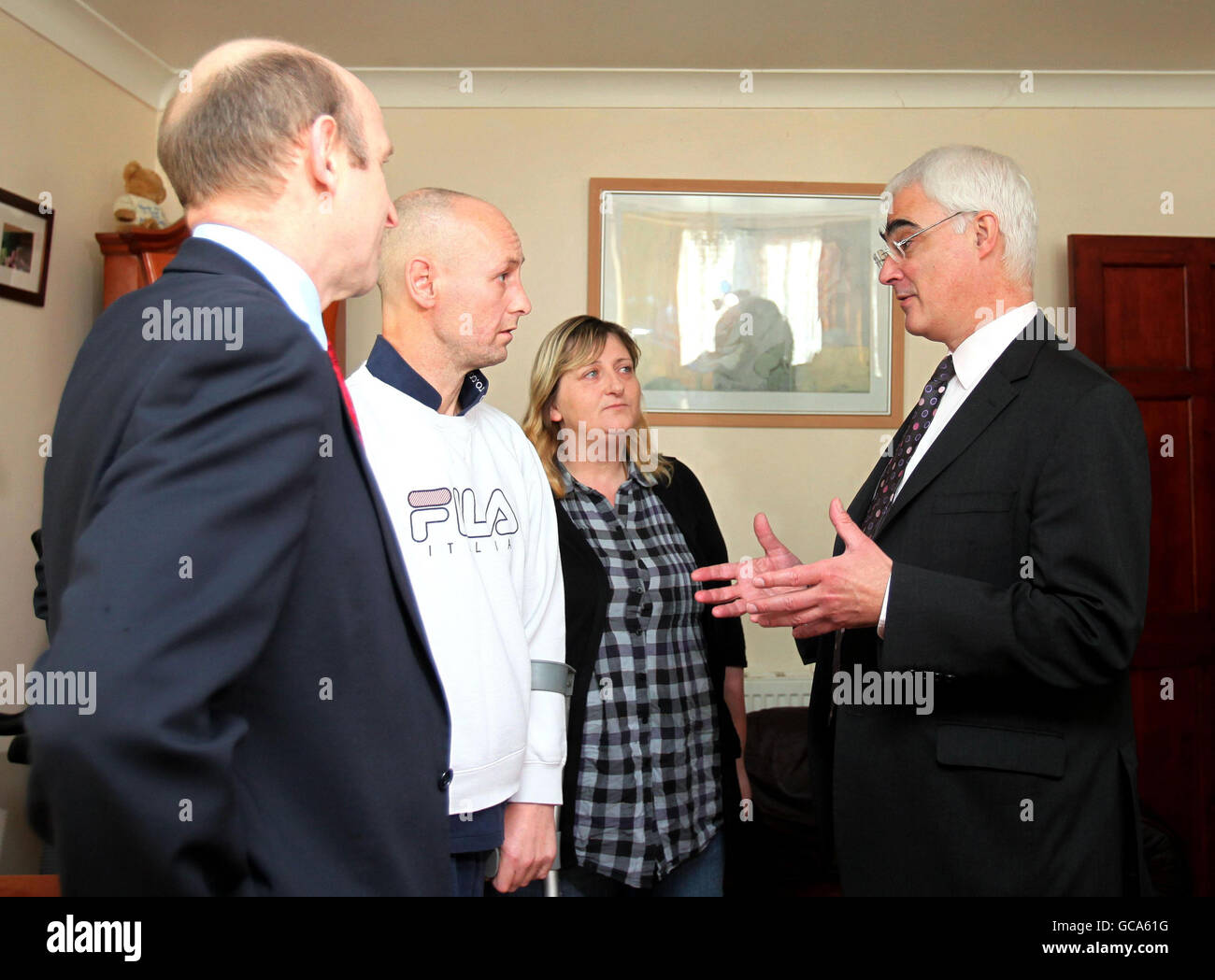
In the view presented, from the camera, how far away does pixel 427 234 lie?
1792 mm

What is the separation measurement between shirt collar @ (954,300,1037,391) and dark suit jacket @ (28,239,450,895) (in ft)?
4.02

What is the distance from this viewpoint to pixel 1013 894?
153cm

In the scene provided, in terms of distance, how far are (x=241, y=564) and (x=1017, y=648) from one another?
46.8 inches

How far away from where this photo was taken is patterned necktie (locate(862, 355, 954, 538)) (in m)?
1.85

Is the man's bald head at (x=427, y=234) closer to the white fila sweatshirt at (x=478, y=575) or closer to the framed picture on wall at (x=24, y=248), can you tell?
the white fila sweatshirt at (x=478, y=575)

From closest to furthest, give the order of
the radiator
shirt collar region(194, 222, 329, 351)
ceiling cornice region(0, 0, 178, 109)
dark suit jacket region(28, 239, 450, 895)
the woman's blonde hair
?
1. dark suit jacket region(28, 239, 450, 895)
2. shirt collar region(194, 222, 329, 351)
3. the woman's blonde hair
4. ceiling cornice region(0, 0, 178, 109)
5. the radiator

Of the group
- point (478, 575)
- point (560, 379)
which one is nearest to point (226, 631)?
point (478, 575)

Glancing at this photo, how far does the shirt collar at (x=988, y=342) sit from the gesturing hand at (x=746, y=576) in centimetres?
46

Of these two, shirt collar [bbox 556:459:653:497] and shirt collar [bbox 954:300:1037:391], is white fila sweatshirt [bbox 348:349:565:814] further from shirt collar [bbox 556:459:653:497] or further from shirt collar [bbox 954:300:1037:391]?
shirt collar [bbox 954:300:1037:391]

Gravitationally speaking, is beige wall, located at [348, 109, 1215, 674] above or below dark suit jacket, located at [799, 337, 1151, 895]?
above

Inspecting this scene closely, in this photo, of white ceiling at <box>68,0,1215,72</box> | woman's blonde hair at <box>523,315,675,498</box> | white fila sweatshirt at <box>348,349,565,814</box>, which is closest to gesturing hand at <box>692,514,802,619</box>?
white fila sweatshirt at <box>348,349,565,814</box>

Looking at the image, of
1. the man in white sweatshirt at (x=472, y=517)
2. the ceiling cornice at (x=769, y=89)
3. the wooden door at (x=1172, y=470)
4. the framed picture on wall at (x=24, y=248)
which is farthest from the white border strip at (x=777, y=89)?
the man in white sweatshirt at (x=472, y=517)

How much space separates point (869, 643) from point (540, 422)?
1073 millimetres

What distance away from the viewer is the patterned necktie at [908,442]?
1.85 metres
